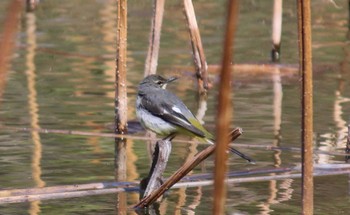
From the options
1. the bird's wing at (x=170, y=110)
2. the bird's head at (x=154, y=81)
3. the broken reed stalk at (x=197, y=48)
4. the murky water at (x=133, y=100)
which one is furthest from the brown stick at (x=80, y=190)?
the broken reed stalk at (x=197, y=48)

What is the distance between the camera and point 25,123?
10.0 meters

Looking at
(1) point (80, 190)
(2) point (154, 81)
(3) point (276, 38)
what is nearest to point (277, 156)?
(2) point (154, 81)

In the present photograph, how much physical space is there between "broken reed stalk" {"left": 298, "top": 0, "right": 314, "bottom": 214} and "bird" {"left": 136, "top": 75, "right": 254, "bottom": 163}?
3008mm

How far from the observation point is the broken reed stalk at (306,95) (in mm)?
4004

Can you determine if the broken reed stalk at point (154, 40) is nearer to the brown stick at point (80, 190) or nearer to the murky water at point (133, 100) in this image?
the murky water at point (133, 100)

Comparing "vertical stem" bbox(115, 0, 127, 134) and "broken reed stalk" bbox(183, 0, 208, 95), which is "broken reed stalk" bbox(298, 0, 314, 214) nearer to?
"vertical stem" bbox(115, 0, 127, 134)

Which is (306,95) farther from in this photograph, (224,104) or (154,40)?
(154,40)

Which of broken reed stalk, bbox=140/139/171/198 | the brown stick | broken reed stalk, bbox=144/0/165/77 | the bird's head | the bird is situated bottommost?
the brown stick

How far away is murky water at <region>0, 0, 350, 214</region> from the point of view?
7285mm

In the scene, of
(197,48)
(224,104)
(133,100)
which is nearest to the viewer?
(224,104)

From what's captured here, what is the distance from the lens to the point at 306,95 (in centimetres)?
409

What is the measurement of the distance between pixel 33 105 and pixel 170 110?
3646mm

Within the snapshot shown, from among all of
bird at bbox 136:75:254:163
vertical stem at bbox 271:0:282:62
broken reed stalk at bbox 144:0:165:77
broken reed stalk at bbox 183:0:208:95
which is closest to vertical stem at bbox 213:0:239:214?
bird at bbox 136:75:254:163

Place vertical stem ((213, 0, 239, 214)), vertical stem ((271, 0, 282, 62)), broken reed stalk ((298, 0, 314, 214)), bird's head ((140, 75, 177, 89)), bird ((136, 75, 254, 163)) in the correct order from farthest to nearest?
1. vertical stem ((271, 0, 282, 62))
2. bird's head ((140, 75, 177, 89))
3. bird ((136, 75, 254, 163))
4. broken reed stalk ((298, 0, 314, 214))
5. vertical stem ((213, 0, 239, 214))
